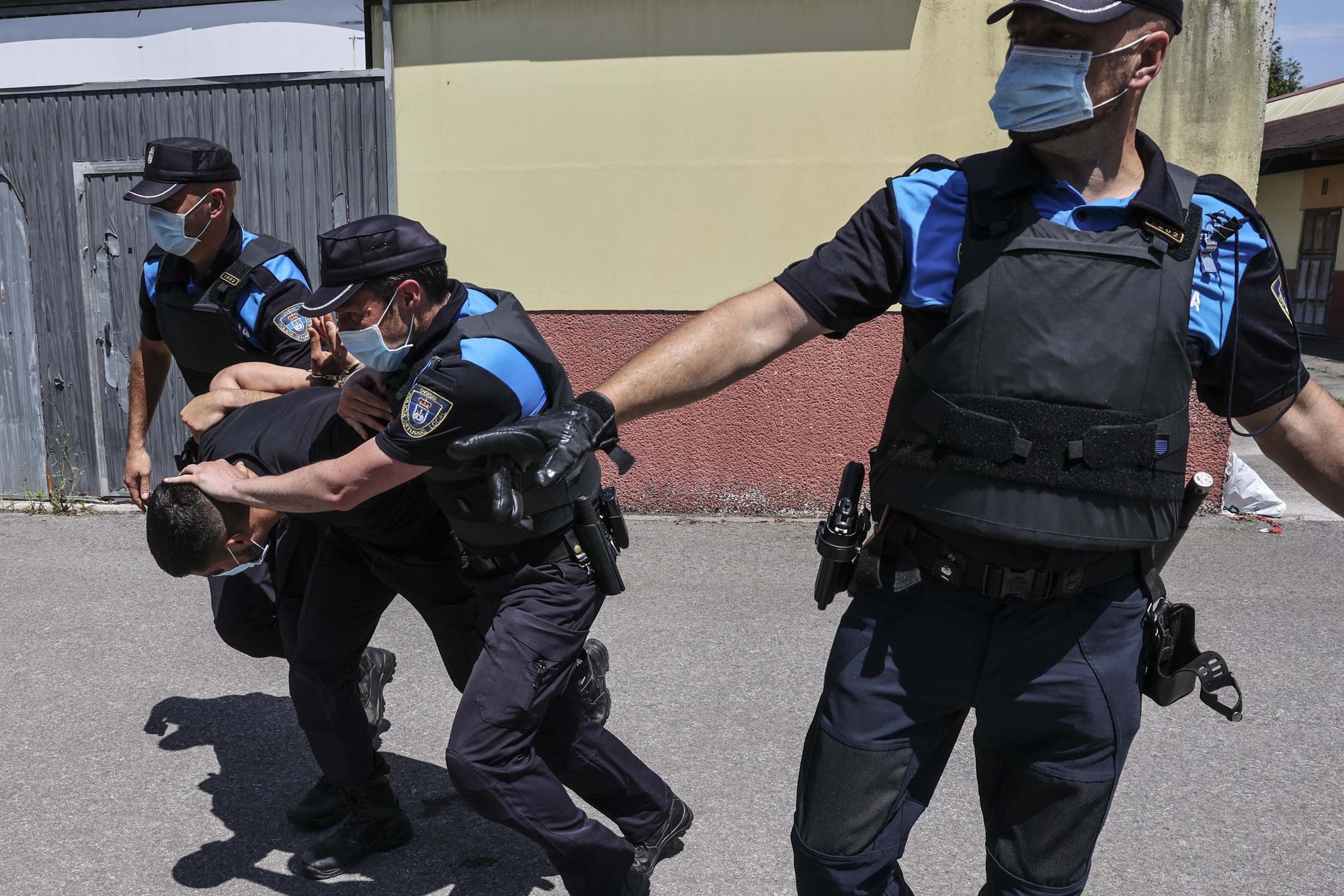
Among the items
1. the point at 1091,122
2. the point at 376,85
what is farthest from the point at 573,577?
the point at 376,85

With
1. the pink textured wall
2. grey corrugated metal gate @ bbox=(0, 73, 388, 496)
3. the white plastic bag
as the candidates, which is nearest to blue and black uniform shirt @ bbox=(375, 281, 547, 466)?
the pink textured wall

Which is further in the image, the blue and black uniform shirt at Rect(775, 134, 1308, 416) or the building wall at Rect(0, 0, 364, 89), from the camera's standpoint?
the building wall at Rect(0, 0, 364, 89)

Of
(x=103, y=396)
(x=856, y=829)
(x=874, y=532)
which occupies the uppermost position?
(x=874, y=532)

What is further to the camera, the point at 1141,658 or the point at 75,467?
the point at 75,467

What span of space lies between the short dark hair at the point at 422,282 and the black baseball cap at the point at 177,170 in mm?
1394

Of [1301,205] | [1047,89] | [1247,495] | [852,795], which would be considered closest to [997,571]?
[852,795]

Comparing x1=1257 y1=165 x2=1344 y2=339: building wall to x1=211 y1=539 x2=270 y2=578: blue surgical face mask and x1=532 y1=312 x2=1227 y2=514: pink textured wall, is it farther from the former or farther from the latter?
x1=211 y1=539 x2=270 y2=578: blue surgical face mask

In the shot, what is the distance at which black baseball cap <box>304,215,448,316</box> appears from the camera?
2.67 metres

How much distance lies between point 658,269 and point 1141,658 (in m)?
4.61

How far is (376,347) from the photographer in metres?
2.75

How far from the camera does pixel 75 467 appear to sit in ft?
22.8

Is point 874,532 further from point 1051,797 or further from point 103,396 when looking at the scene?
point 103,396

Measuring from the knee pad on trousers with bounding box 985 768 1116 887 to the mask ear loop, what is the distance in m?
0.69

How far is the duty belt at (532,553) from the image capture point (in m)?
2.75
